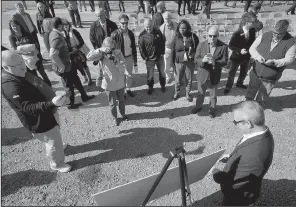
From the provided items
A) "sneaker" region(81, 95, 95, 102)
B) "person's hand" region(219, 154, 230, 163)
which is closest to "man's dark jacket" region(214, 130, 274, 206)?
"person's hand" region(219, 154, 230, 163)

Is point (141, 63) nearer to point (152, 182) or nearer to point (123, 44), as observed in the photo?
point (123, 44)

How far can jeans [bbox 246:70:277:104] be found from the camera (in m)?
4.86

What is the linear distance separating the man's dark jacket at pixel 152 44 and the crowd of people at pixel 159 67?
0.02 metres

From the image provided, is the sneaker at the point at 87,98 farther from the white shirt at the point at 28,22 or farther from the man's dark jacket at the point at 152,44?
the white shirt at the point at 28,22

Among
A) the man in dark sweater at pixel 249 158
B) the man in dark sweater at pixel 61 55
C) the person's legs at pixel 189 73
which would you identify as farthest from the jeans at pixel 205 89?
the man in dark sweater at pixel 61 55

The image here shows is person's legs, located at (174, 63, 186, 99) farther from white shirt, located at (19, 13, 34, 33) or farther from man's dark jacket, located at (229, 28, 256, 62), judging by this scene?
white shirt, located at (19, 13, 34, 33)

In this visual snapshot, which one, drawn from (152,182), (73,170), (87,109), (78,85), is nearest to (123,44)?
(78,85)

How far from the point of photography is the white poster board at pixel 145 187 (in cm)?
241

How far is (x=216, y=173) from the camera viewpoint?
254cm

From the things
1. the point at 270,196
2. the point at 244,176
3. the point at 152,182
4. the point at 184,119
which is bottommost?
the point at 270,196

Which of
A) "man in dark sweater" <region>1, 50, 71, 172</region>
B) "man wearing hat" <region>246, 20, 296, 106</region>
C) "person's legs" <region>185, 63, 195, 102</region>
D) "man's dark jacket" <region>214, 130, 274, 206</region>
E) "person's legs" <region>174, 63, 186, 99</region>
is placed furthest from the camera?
"person's legs" <region>174, 63, 186, 99</region>

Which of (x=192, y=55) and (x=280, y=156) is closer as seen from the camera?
(x=280, y=156)

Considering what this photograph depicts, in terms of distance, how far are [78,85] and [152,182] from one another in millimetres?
3697

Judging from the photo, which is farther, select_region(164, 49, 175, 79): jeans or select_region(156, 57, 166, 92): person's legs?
select_region(164, 49, 175, 79): jeans
